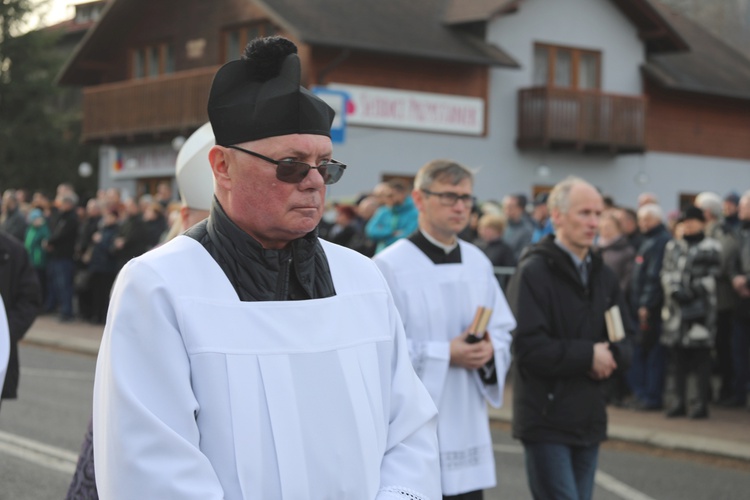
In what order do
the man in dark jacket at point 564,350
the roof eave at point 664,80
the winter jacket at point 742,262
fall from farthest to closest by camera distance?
the roof eave at point 664,80 → the winter jacket at point 742,262 → the man in dark jacket at point 564,350

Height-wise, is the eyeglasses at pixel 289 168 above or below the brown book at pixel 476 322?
above

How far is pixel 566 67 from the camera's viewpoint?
30.7 metres

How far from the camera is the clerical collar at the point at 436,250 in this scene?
604 cm

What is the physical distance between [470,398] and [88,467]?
2245 mm

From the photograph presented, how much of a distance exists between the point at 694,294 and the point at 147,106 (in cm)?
2140

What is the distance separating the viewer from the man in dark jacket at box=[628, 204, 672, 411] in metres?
11.8

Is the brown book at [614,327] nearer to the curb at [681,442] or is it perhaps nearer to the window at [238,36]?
the curb at [681,442]

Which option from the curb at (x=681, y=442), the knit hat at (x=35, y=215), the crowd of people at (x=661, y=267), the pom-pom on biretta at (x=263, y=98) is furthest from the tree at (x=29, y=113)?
the pom-pom on biretta at (x=263, y=98)

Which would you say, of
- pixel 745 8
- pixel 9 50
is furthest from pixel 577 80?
pixel 745 8

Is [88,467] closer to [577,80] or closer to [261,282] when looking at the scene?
[261,282]

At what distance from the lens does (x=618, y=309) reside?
607 centimetres

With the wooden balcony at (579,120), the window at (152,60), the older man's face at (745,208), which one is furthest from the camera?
the window at (152,60)

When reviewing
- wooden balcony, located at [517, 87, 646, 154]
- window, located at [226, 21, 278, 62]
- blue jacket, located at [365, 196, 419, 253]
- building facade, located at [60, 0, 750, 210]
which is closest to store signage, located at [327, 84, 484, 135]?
building facade, located at [60, 0, 750, 210]

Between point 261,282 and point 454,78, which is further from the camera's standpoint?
point 454,78
